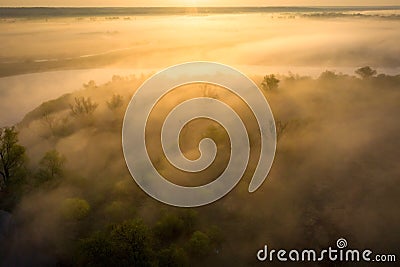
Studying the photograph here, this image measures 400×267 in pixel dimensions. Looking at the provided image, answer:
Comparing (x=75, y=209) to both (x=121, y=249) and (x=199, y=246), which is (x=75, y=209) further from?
(x=199, y=246)

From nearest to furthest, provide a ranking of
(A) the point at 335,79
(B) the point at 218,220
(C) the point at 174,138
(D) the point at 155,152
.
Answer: (B) the point at 218,220, (D) the point at 155,152, (C) the point at 174,138, (A) the point at 335,79

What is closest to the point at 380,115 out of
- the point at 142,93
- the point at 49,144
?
the point at 142,93

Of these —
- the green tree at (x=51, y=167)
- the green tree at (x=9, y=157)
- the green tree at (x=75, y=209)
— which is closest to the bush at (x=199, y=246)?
the green tree at (x=75, y=209)

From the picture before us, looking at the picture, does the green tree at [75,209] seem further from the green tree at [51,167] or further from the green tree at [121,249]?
the green tree at [121,249]

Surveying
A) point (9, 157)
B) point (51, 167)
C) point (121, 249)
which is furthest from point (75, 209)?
point (9, 157)

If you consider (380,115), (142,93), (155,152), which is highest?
(142,93)

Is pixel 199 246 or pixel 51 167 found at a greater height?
pixel 51 167

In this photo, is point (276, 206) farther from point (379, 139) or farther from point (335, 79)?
point (335, 79)

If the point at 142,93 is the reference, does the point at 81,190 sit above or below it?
below

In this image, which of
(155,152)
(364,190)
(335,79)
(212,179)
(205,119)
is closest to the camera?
(364,190)
